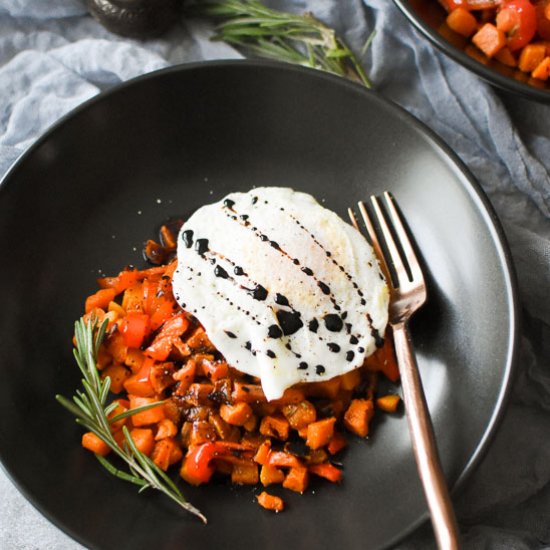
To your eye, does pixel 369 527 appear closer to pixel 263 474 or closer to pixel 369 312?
pixel 263 474

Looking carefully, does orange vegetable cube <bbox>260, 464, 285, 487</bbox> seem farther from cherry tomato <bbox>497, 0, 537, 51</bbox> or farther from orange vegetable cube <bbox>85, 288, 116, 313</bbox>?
cherry tomato <bbox>497, 0, 537, 51</bbox>

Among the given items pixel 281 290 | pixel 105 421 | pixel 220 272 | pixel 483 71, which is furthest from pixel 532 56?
pixel 105 421

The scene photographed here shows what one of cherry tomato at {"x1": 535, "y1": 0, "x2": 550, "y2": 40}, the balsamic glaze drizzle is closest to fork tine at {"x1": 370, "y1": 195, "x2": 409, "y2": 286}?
the balsamic glaze drizzle

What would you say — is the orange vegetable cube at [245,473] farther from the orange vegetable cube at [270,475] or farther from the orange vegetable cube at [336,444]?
the orange vegetable cube at [336,444]

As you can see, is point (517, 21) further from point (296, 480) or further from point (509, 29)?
point (296, 480)

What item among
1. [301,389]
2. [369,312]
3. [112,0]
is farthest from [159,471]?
[112,0]
